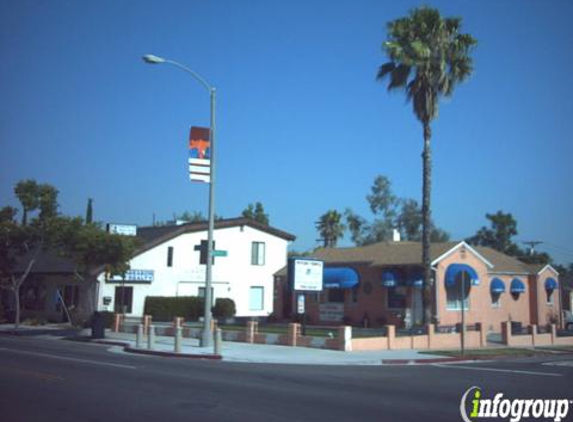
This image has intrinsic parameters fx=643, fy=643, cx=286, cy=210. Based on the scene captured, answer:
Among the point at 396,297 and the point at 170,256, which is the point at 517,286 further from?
the point at 170,256

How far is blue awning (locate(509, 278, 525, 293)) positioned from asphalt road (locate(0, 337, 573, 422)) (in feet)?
71.9

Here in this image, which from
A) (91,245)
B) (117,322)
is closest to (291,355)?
(117,322)

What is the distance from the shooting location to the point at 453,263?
125ft

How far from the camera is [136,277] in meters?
40.7

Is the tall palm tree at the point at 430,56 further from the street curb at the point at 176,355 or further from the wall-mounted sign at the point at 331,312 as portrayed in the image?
the street curb at the point at 176,355

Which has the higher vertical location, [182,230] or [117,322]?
[182,230]

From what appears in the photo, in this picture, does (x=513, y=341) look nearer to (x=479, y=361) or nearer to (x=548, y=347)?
(x=548, y=347)

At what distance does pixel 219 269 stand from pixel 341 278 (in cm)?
1040

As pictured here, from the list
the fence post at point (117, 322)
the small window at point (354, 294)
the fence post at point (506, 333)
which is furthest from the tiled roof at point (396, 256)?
the fence post at point (117, 322)

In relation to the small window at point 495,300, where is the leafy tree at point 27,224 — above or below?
above

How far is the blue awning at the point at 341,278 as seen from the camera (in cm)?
3838

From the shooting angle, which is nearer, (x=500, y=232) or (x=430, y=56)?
(x=430, y=56)

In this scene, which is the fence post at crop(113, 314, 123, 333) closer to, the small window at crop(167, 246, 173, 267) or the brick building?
the brick building

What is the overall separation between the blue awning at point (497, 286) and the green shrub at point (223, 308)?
17163mm
